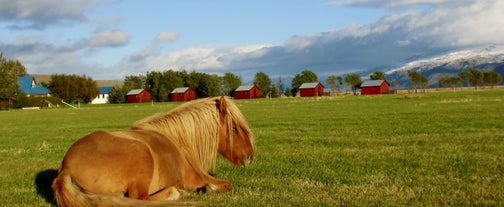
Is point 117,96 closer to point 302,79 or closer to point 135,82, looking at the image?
point 135,82

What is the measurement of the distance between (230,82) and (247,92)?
38.2ft

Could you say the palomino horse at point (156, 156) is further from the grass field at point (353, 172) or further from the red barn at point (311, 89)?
the red barn at point (311, 89)

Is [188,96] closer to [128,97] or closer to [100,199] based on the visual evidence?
[128,97]

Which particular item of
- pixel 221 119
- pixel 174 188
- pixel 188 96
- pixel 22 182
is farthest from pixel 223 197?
pixel 188 96

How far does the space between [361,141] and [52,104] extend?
9617cm

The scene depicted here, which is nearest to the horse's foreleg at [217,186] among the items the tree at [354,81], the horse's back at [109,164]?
the horse's back at [109,164]

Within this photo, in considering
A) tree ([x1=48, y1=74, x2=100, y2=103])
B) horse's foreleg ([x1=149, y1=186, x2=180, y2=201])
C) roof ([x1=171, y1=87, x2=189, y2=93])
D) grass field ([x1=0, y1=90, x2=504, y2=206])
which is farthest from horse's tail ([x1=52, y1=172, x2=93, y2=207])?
roof ([x1=171, y1=87, x2=189, y2=93])

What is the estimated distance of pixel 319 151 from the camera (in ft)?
43.3

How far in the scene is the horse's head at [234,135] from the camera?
28.3ft

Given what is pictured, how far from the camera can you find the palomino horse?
6.68 metres

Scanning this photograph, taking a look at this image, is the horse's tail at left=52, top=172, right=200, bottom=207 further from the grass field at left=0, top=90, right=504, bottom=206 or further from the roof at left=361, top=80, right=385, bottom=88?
the roof at left=361, top=80, right=385, bottom=88

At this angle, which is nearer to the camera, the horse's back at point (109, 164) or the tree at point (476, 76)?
the horse's back at point (109, 164)

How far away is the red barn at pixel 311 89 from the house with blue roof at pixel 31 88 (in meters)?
72.2

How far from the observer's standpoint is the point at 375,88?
6117 inches
